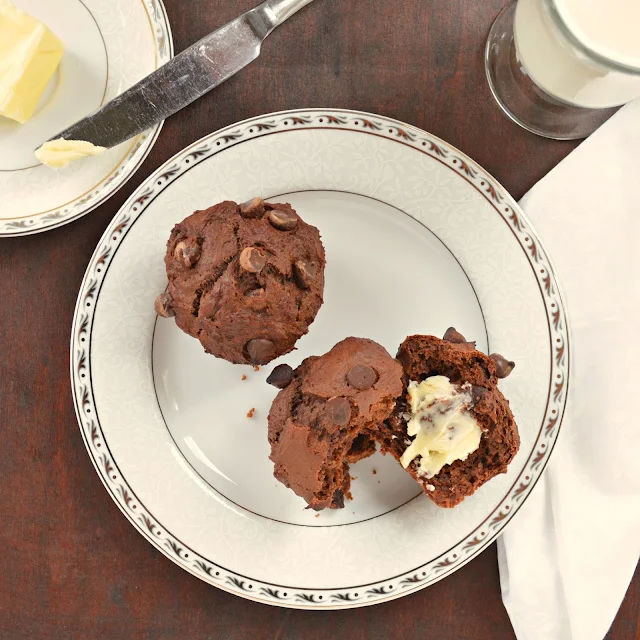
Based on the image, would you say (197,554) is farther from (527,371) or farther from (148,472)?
(527,371)

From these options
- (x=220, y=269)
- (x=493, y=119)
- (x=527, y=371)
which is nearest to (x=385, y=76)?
(x=493, y=119)

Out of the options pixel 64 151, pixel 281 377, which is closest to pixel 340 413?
pixel 281 377

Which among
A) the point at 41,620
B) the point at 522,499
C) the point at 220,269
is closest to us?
the point at 220,269

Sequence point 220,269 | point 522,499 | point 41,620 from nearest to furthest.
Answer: point 220,269, point 522,499, point 41,620

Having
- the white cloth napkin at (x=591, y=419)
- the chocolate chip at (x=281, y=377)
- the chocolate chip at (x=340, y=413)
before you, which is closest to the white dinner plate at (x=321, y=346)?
the white cloth napkin at (x=591, y=419)

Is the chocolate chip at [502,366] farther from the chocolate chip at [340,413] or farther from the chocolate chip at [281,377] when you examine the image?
the chocolate chip at [281,377]

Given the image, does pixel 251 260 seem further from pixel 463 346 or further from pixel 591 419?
pixel 591 419

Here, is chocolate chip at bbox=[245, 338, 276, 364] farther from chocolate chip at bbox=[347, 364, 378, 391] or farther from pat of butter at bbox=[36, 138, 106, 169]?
pat of butter at bbox=[36, 138, 106, 169]
